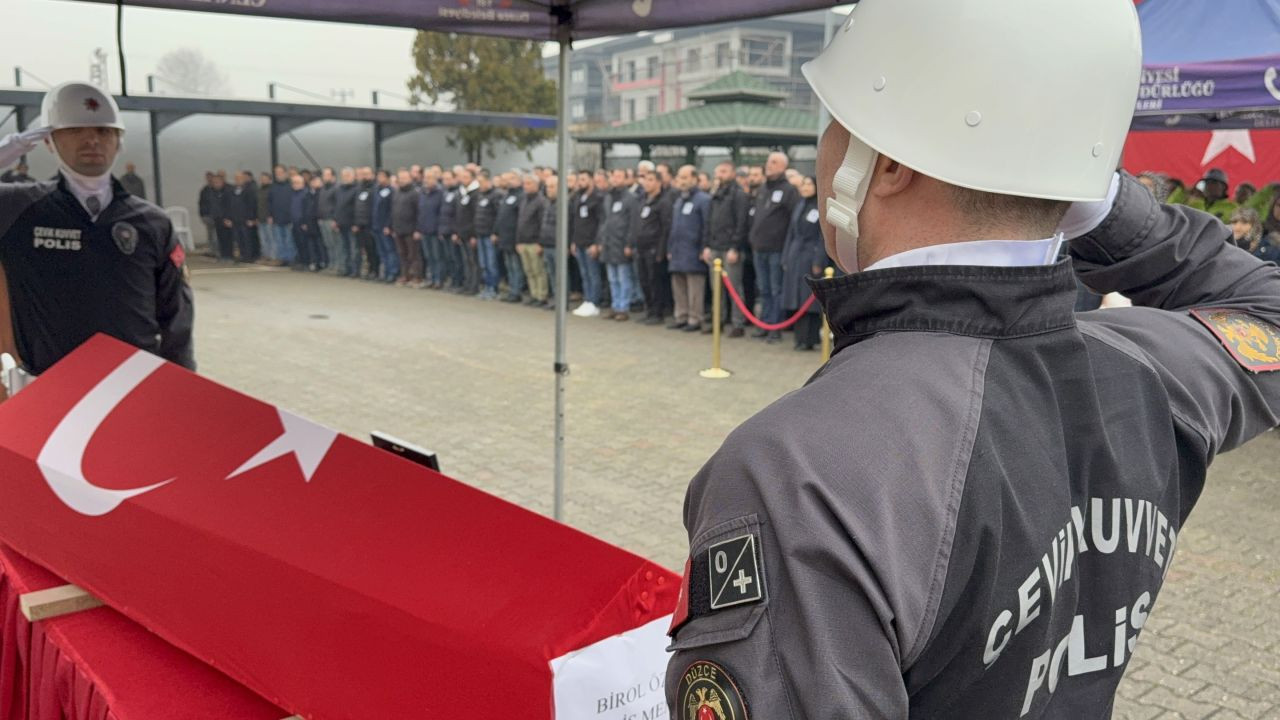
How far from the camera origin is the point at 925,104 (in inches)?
39.9

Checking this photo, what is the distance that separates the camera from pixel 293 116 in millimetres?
23969

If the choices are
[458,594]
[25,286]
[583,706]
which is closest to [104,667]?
[458,594]

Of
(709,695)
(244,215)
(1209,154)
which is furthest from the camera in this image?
(244,215)

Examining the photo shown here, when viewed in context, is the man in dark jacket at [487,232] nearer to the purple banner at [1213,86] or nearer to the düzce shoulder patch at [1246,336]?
the purple banner at [1213,86]

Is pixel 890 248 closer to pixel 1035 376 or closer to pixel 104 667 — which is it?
pixel 1035 376

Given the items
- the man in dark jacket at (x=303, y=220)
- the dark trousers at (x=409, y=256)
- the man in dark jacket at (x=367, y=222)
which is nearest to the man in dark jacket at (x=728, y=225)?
the dark trousers at (x=409, y=256)

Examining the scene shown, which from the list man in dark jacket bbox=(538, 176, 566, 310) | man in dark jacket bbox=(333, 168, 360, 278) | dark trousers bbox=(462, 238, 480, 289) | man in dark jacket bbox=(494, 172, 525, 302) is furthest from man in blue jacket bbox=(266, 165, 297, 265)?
man in dark jacket bbox=(538, 176, 566, 310)

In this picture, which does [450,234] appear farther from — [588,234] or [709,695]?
[709,695]

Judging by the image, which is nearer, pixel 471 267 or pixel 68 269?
→ pixel 68 269

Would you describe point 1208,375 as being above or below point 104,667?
above

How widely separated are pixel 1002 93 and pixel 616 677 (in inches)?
50.8

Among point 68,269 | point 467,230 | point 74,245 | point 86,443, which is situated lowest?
point 467,230

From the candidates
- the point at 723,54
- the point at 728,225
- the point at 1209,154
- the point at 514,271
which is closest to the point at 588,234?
the point at 514,271

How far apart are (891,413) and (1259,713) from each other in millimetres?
3738
